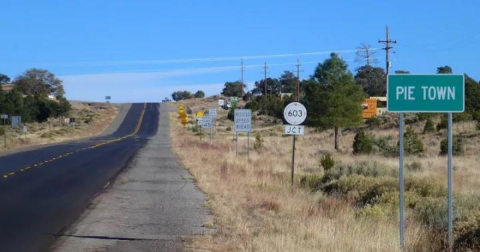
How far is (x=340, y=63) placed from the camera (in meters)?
53.7

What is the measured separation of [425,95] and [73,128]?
85.7 m

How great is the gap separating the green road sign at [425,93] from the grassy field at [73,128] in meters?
47.1

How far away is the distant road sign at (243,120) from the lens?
29.4 metres

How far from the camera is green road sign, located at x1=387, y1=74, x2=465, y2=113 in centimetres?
795

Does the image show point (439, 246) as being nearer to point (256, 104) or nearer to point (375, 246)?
point (375, 246)

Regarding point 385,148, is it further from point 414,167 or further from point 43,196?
point 43,196

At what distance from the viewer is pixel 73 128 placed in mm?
89500

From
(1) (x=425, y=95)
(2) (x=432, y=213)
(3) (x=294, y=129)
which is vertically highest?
(1) (x=425, y=95)

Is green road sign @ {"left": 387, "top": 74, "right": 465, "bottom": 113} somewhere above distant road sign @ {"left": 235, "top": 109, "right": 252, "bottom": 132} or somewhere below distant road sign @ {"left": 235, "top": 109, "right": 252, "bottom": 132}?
above

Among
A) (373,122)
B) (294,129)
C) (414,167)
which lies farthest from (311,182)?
(373,122)

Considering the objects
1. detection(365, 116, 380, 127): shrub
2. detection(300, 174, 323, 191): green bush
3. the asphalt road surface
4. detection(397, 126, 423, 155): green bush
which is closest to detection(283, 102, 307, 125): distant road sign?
detection(300, 174, 323, 191): green bush

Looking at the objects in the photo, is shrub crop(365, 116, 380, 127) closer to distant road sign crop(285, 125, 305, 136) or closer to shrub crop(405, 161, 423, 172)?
shrub crop(405, 161, 423, 172)

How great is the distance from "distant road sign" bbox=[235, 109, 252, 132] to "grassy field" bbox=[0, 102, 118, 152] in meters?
27.8

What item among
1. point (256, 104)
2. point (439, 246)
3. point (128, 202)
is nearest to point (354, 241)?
point (439, 246)
